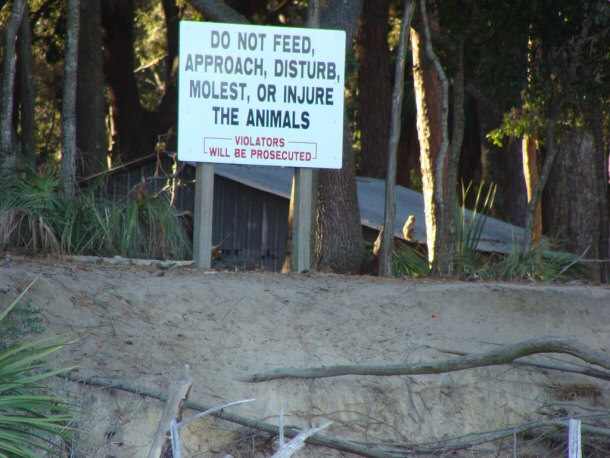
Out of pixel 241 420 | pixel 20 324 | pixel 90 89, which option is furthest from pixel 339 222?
pixel 90 89

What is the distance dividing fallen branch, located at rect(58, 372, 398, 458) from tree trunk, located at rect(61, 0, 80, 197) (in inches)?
165

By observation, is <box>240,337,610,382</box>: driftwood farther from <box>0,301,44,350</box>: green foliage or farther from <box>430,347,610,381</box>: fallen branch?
<box>0,301,44,350</box>: green foliage

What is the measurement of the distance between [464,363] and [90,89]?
11623mm

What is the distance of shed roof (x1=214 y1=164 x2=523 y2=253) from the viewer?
14.1 metres

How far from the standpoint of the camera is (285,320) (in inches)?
294

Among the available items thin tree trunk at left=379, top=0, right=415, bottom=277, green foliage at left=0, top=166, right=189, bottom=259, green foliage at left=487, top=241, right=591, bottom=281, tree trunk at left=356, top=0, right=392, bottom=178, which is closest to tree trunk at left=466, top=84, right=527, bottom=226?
tree trunk at left=356, top=0, right=392, bottom=178

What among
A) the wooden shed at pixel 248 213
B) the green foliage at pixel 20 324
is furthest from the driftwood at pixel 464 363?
the wooden shed at pixel 248 213

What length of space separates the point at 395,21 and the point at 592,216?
1099 cm

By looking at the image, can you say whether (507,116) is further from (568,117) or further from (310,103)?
(310,103)

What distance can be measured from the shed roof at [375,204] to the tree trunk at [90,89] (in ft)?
8.95

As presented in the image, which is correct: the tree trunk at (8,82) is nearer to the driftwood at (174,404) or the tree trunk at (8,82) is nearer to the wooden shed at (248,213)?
the wooden shed at (248,213)

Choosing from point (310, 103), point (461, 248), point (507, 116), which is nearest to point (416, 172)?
point (507, 116)

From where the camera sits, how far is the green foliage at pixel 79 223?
28.8ft

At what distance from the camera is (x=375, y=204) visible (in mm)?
15883
